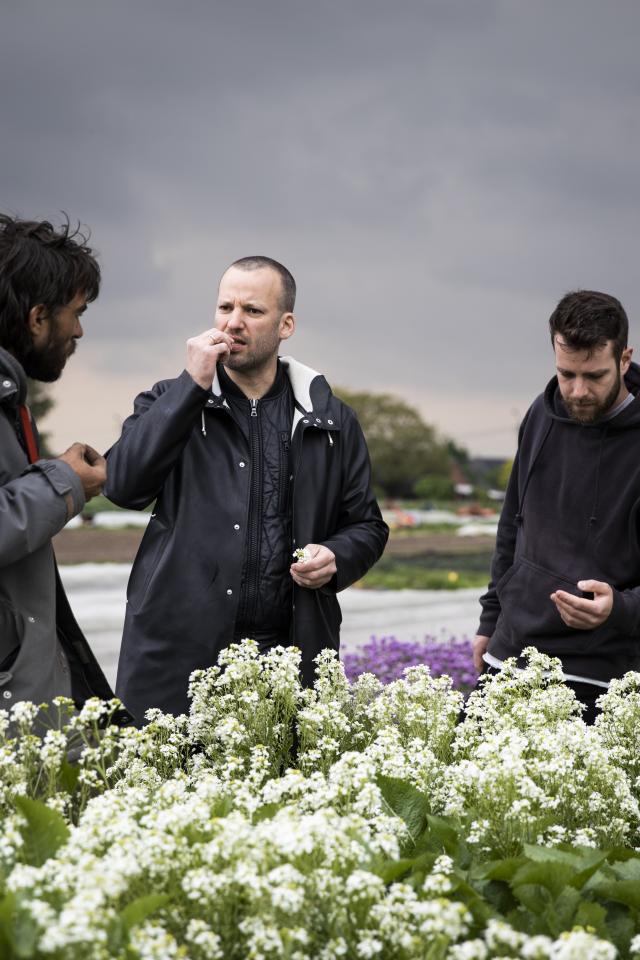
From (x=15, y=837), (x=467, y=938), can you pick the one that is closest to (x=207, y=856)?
(x=15, y=837)

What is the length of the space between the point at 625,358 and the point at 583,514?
745 millimetres

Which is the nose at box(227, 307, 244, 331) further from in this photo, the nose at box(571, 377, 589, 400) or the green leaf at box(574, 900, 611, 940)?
the green leaf at box(574, 900, 611, 940)

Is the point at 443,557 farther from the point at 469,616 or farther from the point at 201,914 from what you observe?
the point at 201,914

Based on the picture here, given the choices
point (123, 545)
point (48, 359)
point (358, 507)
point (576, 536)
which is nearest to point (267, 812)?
point (48, 359)

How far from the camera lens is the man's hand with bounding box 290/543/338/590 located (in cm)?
411

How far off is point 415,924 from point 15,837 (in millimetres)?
1032

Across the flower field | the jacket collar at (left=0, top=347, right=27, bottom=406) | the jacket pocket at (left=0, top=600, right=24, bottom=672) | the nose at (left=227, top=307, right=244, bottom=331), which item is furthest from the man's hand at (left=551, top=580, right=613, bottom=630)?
the jacket collar at (left=0, top=347, right=27, bottom=406)

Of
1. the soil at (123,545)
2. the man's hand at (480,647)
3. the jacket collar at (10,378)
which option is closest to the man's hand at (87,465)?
the jacket collar at (10,378)

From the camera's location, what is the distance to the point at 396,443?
79188mm

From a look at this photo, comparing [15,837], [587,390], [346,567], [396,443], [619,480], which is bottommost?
[396,443]

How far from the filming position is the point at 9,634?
11.4 ft

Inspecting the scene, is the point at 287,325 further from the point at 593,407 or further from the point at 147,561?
the point at 593,407

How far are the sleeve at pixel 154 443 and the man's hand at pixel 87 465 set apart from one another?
1.13 ft

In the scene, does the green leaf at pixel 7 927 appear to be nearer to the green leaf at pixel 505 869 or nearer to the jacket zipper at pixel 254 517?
the green leaf at pixel 505 869
